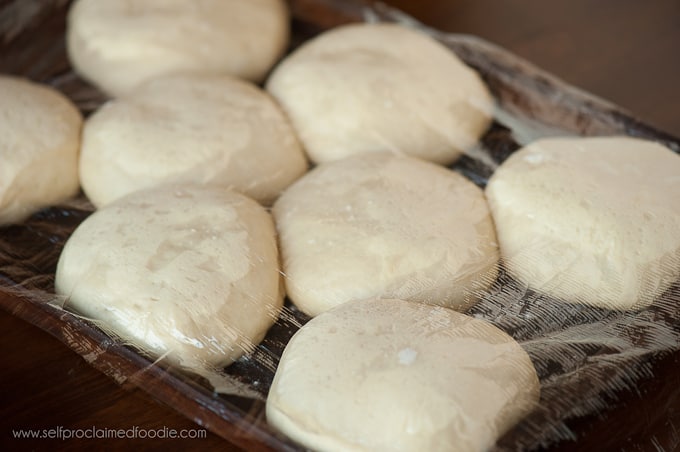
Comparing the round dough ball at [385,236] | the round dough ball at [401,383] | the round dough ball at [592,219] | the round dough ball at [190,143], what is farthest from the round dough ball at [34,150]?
the round dough ball at [592,219]

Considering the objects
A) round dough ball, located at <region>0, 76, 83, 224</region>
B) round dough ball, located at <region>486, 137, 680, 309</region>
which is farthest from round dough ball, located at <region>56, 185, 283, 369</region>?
round dough ball, located at <region>486, 137, 680, 309</region>

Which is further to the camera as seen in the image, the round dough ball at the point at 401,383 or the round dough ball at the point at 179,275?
the round dough ball at the point at 179,275

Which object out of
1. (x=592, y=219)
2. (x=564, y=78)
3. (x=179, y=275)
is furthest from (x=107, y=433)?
(x=564, y=78)

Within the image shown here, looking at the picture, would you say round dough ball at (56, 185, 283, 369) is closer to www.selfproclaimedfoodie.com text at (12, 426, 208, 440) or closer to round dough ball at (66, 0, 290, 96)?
www.selfproclaimedfoodie.com text at (12, 426, 208, 440)

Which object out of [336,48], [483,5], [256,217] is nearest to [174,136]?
[256,217]

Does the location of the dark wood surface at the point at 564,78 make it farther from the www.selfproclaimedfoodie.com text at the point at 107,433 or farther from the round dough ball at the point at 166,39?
the round dough ball at the point at 166,39

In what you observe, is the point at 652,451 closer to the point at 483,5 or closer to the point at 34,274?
the point at 34,274
